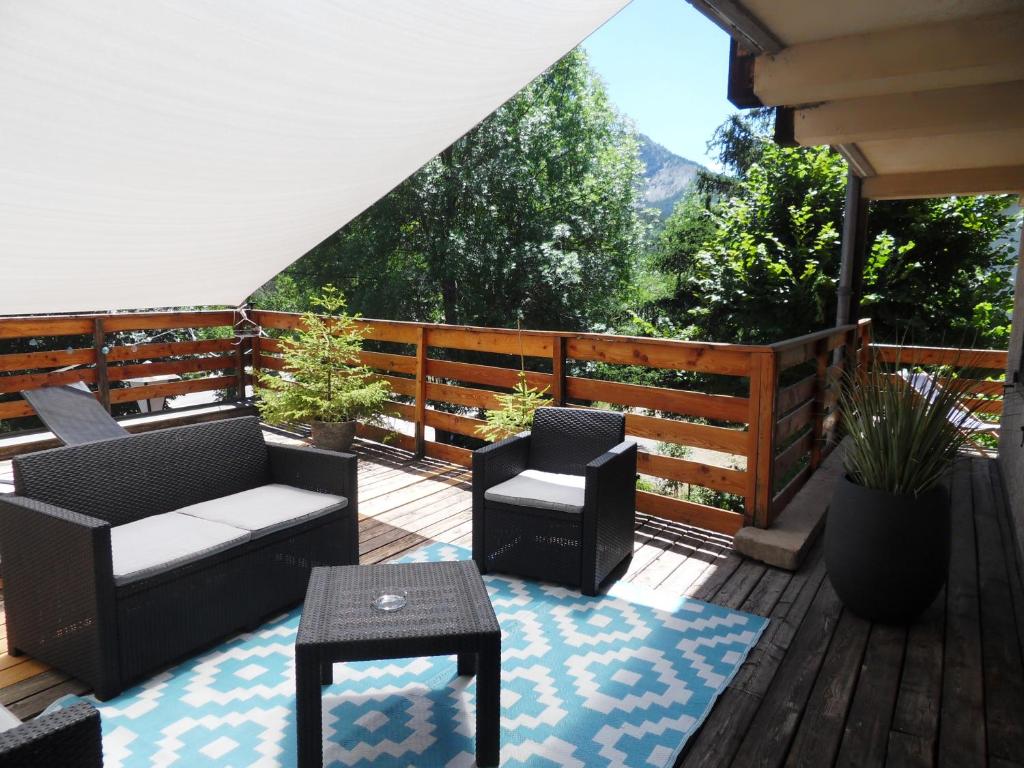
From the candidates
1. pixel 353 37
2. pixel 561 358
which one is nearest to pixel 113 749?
pixel 353 37

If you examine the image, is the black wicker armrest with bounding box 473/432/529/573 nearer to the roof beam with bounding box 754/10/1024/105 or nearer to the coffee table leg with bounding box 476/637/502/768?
the coffee table leg with bounding box 476/637/502/768

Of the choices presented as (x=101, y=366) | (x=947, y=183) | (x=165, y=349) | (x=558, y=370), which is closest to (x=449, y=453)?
(x=558, y=370)

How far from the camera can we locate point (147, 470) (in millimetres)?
3049

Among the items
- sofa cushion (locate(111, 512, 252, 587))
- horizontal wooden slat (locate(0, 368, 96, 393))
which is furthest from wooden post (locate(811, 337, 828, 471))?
horizontal wooden slat (locate(0, 368, 96, 393))

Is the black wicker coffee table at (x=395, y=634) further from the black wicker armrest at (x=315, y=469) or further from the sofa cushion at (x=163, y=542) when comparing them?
the black wicker armrest at (x=315, y=469)

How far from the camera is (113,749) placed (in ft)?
7.15

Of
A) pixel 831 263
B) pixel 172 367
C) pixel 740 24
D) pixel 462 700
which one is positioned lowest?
pixel 462 700

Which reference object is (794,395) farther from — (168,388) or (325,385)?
(168,388)

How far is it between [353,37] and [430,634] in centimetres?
220

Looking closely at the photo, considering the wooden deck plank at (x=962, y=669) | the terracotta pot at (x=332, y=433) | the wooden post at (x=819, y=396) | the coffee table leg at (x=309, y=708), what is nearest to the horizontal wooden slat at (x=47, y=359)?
the terracotta pot at (x=332, y=433)

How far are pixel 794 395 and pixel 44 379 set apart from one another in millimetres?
5667

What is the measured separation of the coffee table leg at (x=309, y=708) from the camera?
1968mm

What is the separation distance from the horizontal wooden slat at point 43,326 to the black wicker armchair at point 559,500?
12.9 ft

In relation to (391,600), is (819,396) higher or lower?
higher
